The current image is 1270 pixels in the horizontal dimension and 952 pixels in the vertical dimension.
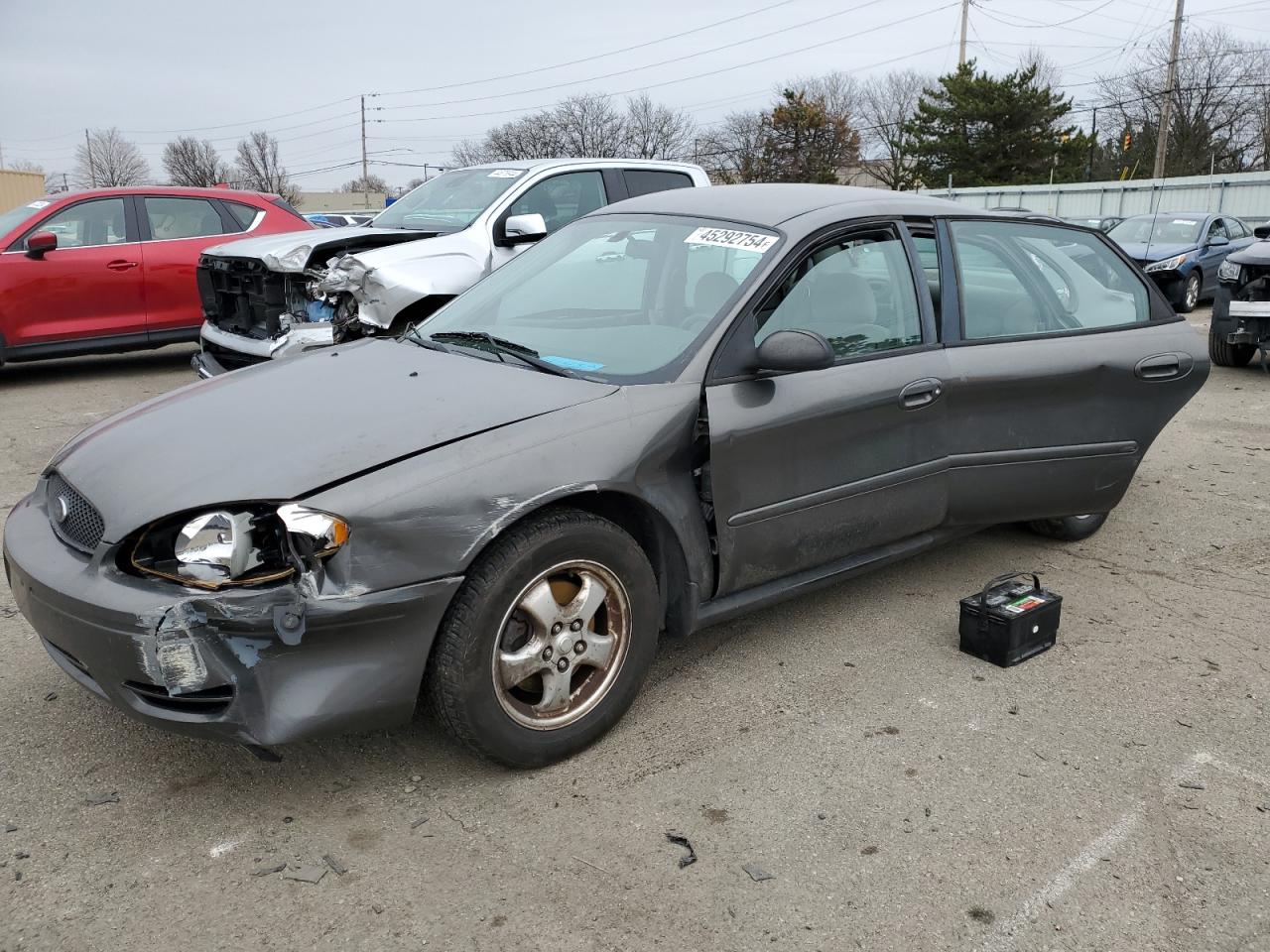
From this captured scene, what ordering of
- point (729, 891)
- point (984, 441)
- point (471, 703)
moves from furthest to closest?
point (984, 441) → point (471, 703) → point (729, 891)

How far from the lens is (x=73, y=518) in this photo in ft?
9.20

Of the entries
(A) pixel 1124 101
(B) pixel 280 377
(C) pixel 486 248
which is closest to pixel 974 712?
(B) pixel 280 377

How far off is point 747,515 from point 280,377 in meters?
1.62

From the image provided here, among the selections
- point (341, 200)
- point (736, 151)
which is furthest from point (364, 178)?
point (736, 151)

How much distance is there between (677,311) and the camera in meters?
3.47

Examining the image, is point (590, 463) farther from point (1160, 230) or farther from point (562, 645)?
point (1160, 230)

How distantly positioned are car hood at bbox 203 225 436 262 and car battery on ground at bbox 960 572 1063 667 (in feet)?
16.3

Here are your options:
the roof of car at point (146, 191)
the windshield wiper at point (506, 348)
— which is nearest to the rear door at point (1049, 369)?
the windshield wiper at point (506, 348)

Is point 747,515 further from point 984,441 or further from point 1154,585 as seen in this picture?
point 1154,585

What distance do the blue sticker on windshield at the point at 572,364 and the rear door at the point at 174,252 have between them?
6.95 meters

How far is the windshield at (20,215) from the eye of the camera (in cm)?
863

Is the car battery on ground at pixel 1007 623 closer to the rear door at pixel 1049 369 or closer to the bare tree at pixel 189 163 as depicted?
the rear door at pixel 1049 369

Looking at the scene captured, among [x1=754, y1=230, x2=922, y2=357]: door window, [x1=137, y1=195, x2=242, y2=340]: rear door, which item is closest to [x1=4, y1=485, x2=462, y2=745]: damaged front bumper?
[x1=754, y1=230, x2=922, y2=357]: door window

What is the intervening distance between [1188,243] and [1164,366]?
12.3 meters
